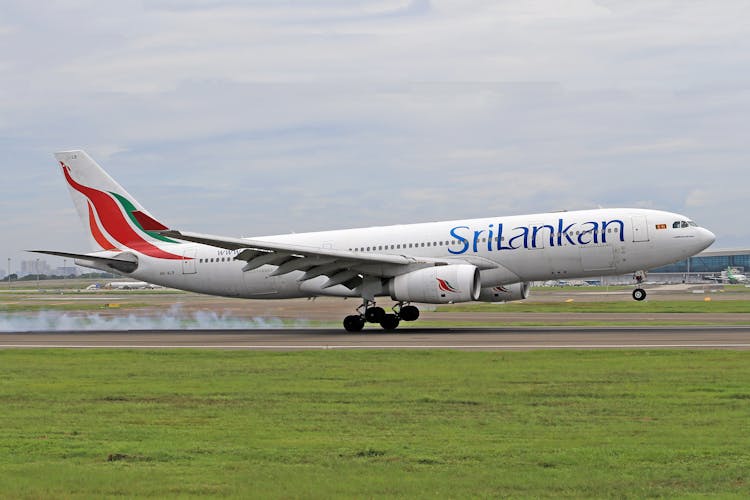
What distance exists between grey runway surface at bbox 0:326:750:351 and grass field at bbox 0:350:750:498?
5407 millimetres

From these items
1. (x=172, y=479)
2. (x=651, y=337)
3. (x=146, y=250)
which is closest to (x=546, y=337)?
(x=651, y=337)

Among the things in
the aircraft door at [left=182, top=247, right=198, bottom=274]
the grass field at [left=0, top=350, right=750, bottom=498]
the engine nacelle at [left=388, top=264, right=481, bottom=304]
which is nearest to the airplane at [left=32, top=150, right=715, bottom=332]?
the engine nacelle at [left=388, top=264, right=481, bottom=304]

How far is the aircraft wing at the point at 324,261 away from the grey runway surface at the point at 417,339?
2515 millimetres

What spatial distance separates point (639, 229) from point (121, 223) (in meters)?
24.5

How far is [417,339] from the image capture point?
1351 inches

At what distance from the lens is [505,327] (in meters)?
42.2

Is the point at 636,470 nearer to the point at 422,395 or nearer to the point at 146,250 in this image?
the point at 422,395

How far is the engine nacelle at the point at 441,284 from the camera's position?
3738 cm

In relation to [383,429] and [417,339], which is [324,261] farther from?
[383,429]

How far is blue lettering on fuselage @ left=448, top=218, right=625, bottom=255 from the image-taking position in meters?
39.0

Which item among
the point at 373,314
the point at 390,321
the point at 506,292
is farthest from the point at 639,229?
the point at 373,314

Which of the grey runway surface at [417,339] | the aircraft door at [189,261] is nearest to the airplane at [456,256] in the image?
the grey runway surface at [417,339]

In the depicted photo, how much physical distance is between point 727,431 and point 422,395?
20.1 feet

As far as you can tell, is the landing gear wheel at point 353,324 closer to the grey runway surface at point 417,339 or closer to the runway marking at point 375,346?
the grey runway surface at point 417,339
